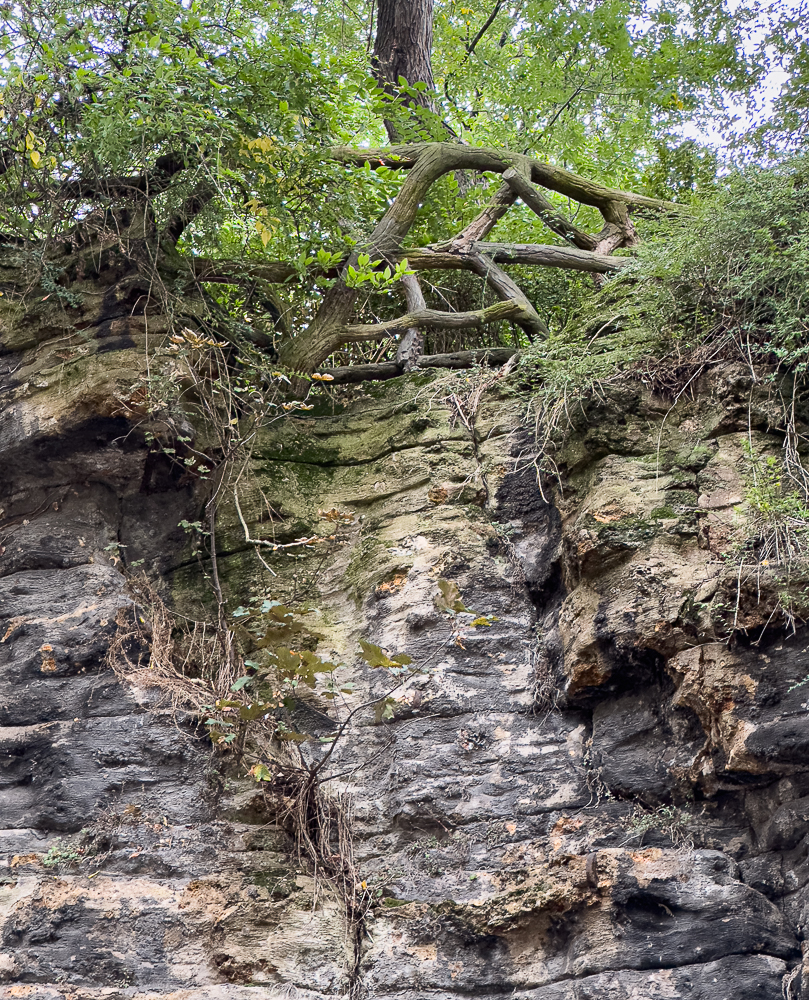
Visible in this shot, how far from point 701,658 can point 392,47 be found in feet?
20.8

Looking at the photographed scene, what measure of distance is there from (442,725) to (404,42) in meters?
6.27

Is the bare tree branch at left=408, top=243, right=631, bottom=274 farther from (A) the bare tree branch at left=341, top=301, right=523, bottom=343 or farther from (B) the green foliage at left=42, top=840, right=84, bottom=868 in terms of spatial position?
(B) the green foliage at left=42, top=840, right=84, bottom=868

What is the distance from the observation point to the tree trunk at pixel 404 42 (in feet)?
24.9

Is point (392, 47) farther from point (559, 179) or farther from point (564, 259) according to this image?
point (564, 259)

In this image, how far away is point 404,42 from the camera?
773 cm

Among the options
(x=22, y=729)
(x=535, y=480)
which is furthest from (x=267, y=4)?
(x=22, y=729)

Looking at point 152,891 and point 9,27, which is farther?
point 9,27

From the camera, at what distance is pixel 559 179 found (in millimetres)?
6441

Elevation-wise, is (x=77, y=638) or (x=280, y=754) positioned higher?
(x=77, y=638)

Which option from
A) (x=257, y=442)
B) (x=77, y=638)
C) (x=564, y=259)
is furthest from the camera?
(x=564, y=259)

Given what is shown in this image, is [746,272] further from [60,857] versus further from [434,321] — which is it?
[60,857]

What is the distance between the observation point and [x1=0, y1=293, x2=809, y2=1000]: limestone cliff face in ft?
11.1

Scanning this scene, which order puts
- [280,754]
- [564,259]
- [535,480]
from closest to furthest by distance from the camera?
[280,754], [535,480], [564,259]

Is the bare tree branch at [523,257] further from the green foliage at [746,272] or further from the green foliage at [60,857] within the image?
the green foliage at [60,857]
